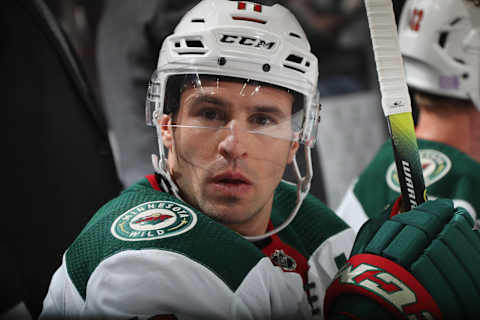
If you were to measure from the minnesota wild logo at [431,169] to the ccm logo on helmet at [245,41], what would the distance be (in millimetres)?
728

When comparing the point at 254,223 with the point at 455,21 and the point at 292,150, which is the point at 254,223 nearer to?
the point at 292,150

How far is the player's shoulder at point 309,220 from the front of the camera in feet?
3.51

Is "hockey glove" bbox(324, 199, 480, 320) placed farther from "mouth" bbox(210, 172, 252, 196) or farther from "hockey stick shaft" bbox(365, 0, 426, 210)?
"mouth" bbox(210, 172, 252, 196)

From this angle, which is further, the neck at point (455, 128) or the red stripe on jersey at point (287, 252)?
the neck at point (455, 128)

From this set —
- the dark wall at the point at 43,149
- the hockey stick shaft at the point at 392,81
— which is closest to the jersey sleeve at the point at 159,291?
the dark wall at the point at 43,149

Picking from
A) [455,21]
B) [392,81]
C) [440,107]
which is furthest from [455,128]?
[392,81]

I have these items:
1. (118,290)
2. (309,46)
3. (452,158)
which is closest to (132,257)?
(118,290)

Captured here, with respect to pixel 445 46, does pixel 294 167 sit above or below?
below

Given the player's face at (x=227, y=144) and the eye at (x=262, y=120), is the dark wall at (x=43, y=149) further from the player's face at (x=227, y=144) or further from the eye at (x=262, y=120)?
the eye at (x=262, y=120)

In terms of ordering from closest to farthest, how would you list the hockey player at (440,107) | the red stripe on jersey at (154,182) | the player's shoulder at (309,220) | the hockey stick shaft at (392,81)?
the hockey stick shaft at (392,81) < the red stripe on jersey at (154,182) < the player's shoulder at (309,220) < the hockey player at (440,107)

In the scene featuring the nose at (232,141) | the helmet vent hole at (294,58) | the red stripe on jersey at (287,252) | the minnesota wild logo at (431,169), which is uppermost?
the helmet vent hole at (294,58)

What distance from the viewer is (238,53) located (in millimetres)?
870

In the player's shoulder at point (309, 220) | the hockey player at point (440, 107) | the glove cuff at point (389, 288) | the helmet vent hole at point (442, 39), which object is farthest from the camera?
the helmet vent hole at point (442, 39)

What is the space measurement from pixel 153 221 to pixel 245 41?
1.16ft
